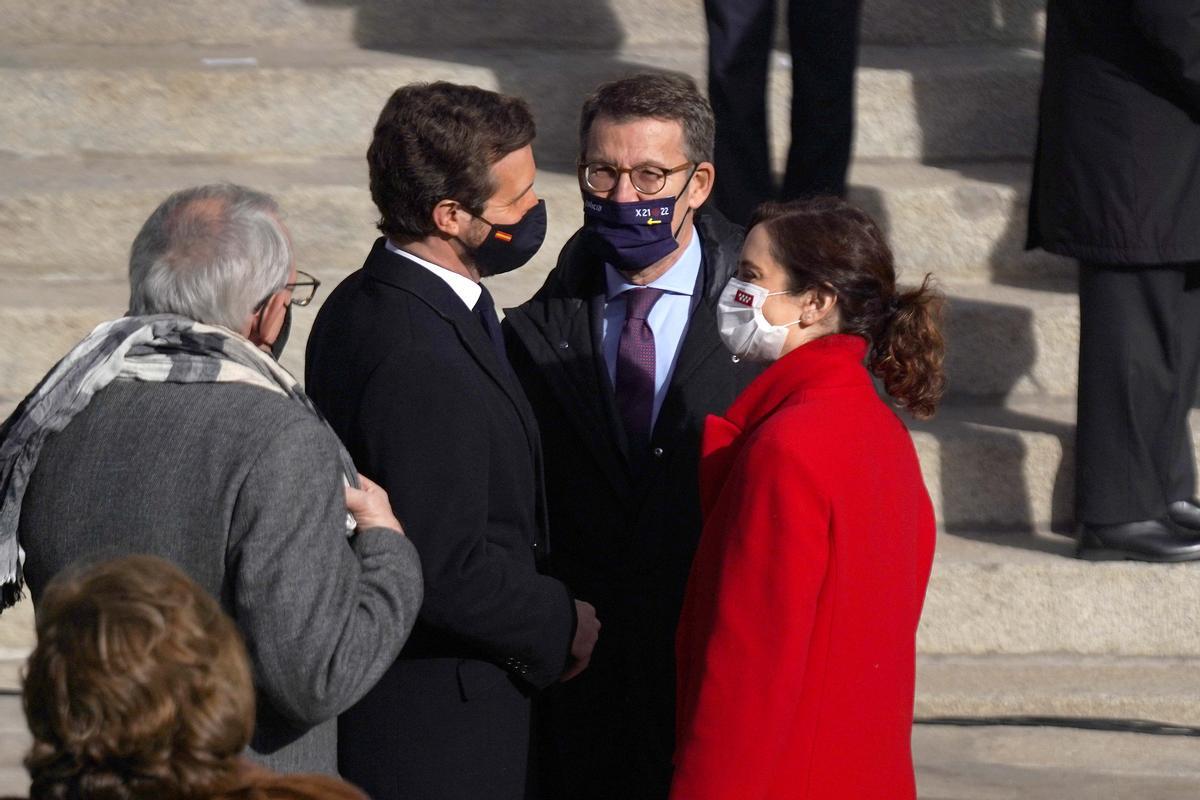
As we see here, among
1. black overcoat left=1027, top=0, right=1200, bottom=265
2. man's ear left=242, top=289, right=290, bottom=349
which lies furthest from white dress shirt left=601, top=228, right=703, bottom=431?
Answer: black overcoat left=1027, top=0, right=1200, bottom=265

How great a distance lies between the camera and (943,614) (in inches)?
157

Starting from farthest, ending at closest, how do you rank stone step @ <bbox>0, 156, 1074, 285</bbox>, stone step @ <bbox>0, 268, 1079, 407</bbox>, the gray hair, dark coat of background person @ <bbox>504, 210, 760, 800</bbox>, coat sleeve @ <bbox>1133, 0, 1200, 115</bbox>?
1. stone step @ <bbox>0, 156, 1074, 285</bbox>
2. stone step @ <bbox>0, 268, 1079, 407</bbox>
3. coat sleeve @ <bbox>1133, 0, 1200, 115</bbox>
4. dark coat of background person @ <bbox>504, 210, 760, 800</bbox>
5. the gray hair

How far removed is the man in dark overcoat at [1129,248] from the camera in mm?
3732

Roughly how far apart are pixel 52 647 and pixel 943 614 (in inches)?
117

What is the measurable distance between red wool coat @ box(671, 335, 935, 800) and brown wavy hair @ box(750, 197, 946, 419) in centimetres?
11

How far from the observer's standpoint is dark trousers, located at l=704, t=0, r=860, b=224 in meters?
4.50

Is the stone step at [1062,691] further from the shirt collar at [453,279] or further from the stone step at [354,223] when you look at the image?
the shirt collar at [453,279]

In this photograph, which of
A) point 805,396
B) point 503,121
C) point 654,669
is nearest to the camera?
point 805,396

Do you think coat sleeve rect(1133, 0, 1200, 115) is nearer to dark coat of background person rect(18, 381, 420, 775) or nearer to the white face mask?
the white face mask

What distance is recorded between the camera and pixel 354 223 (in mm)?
4809

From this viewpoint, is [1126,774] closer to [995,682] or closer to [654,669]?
[995,682]

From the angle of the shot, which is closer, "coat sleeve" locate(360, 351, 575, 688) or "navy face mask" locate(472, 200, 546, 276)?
"coat sleeve" locate(360, 351, 575, 688)

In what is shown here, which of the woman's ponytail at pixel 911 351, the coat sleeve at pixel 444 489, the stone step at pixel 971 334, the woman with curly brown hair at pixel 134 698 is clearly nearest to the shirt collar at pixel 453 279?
the coat sleeve at pixel 444 489

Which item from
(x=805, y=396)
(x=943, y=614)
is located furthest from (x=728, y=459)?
→ (x=943, y=614)
